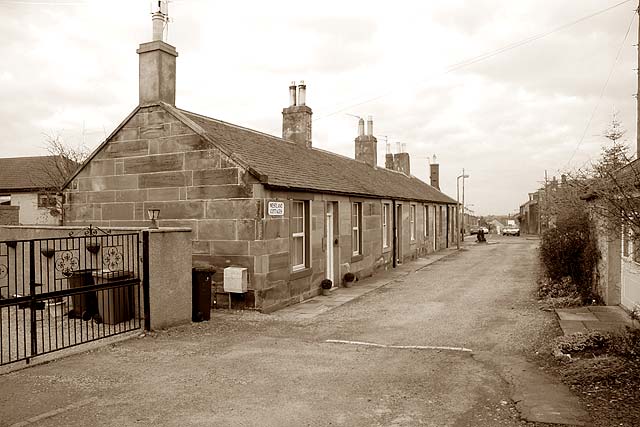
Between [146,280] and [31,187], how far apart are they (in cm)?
3541

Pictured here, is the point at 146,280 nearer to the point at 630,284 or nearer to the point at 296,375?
the point at 296,375

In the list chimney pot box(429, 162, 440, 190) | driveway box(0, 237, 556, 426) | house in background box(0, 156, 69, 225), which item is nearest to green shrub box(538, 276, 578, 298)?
driveway box(0, 237, 556, 426)

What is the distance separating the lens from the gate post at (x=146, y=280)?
9.44 meters

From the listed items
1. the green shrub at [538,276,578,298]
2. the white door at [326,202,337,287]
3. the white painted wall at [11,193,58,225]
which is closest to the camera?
the green shrub at [538,276,578,298]

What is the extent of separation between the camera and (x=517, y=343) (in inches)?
347

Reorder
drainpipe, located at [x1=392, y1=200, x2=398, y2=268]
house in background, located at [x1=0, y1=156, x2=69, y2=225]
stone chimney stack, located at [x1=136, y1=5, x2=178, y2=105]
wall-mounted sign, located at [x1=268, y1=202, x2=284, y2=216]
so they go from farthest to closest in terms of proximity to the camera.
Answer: house in background, located at [x1=0, y1=156, x2=69, y2=225] → drainpipe, located at [x1=392, y1=200, x2=398, y2=268] → stone chimney stack, located at [x1=136, y1=5, x2=178, y2=105] → wall-mounted sign, located at [x1=268, y1=202, x2=284, y2=216]

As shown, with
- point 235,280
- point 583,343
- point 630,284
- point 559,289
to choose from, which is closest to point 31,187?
point 235,280

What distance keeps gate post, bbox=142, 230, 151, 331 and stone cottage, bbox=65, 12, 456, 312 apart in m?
2.65

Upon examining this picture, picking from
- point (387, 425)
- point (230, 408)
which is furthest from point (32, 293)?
point (387, 425)

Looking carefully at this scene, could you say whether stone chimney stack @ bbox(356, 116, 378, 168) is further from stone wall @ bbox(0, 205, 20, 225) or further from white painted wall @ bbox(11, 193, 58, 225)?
white painted wall @ bbox(11, 193, 58, 225)

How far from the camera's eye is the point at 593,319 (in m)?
9.56

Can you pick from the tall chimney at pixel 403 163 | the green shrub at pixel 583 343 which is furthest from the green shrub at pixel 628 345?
the tall chimney at pixel 403 163

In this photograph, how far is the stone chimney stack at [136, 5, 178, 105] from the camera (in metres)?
12.5

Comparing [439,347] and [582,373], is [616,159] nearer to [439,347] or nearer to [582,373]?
[582,373]
